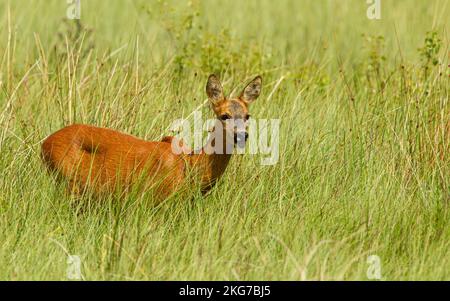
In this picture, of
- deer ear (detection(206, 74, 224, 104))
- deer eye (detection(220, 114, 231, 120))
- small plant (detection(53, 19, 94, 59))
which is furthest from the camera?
small plant (detection(53, 19, 94, 59))

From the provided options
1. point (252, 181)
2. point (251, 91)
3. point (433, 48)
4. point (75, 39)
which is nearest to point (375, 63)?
point (433, 48)

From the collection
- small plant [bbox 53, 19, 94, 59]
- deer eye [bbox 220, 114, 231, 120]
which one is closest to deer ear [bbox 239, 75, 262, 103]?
deer eye [bbox 220, 114, 231, 120]

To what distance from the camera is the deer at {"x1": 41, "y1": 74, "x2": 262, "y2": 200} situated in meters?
7.25

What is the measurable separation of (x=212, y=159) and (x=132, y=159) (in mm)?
561

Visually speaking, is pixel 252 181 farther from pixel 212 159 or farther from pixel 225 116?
pixel 225 116

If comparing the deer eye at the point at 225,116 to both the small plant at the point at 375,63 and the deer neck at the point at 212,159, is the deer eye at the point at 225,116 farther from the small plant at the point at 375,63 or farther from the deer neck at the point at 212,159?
the small plant at the point at 375,63

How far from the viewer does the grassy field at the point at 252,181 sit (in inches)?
251

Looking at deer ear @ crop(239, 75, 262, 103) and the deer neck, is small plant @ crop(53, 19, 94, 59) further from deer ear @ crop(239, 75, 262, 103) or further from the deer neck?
the deer neck

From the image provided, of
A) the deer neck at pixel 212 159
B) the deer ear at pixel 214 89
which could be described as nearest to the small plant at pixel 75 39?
the deer ear at pixel 214 89

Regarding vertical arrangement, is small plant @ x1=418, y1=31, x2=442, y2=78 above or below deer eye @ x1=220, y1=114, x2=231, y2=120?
above

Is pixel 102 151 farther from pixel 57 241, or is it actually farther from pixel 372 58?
pixel 372 58

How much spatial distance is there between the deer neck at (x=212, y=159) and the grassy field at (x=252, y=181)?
124 millimetres

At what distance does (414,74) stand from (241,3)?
548 centimetres

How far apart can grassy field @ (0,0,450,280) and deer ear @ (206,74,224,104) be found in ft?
1.70
